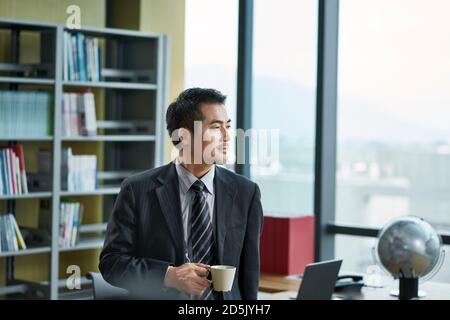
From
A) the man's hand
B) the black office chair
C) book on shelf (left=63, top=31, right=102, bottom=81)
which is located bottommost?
the black office chair

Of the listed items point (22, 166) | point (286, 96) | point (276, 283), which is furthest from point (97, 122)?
point (276, 283)

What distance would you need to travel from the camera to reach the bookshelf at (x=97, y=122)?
4.25m

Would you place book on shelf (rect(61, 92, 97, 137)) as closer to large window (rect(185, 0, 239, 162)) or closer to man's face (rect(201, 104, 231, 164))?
large window (rect(185, 0, 239, 162))

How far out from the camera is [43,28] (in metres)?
4.26

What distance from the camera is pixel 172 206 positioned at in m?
2.00

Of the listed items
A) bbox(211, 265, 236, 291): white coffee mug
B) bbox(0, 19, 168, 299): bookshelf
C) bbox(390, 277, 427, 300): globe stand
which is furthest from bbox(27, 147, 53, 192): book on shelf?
bbox(211, 265, 236, 291): white coffee mug

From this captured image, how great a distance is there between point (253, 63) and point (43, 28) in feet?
4.55

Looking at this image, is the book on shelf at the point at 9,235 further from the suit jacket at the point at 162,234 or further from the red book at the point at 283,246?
the suit jacket at the point at 162,234

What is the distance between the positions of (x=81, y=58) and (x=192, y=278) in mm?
2831

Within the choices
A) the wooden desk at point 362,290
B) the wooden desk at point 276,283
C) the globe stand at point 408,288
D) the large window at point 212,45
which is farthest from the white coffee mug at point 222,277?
the large window at point 212,45

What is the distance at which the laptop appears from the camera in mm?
2564

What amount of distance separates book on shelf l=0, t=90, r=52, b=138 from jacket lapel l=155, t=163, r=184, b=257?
227 cm

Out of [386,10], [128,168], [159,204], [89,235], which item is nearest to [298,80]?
[386,10]

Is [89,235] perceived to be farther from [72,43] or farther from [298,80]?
[298,80]
